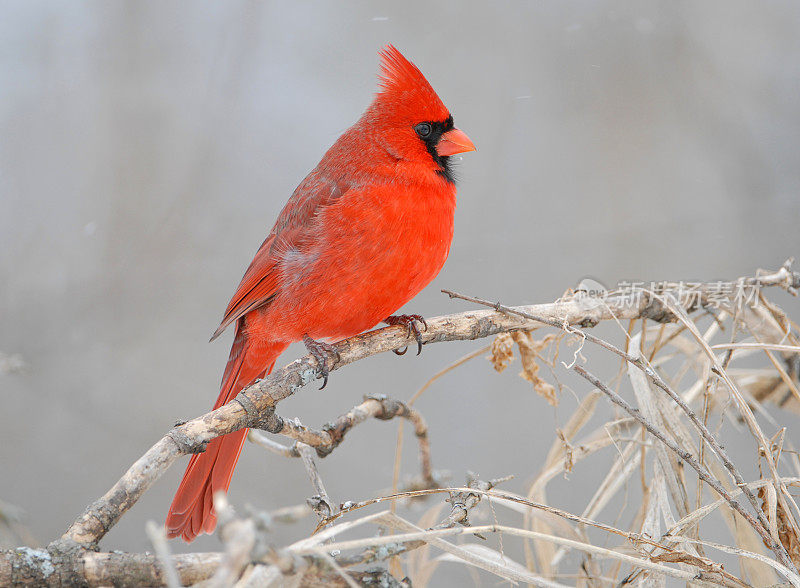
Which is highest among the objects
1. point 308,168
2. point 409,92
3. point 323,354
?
point 308,168

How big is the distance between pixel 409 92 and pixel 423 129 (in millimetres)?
102

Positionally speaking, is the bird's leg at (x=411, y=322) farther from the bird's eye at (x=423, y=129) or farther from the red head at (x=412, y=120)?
the bird's eye at (x=423, y=129)

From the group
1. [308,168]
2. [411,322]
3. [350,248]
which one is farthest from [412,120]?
[308,168]

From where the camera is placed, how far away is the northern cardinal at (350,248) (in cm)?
169

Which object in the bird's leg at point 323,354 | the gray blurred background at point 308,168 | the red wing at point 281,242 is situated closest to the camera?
the bird's leg at point 323,354

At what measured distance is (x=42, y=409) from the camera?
268cm

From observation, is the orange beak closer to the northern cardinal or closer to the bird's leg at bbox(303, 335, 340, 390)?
the northern cardinal

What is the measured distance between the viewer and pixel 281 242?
1.88m

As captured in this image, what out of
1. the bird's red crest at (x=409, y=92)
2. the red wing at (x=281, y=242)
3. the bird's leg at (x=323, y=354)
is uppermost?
the bird's red crest at (x=409, y=92)

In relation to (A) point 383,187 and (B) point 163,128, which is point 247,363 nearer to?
(A) point 383,187

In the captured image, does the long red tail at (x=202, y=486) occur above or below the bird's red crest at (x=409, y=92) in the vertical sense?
below

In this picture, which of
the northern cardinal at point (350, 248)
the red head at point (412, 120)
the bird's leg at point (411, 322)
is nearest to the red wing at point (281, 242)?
the northern cardinal at point (350, 248)

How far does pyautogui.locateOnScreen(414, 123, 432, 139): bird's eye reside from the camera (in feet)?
6.24

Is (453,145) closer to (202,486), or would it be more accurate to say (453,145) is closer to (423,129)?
(423,129)
